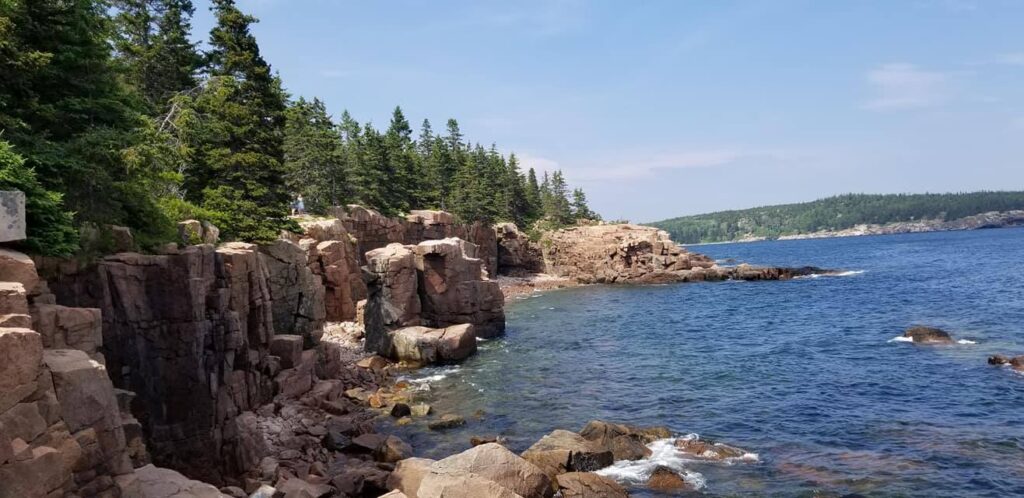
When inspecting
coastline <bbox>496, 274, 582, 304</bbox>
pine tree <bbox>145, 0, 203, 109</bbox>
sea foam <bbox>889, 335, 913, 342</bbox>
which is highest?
pine tree <bbox>145, 0, 203, 109</bbox>

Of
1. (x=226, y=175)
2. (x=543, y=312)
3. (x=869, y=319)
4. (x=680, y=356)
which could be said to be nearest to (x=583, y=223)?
(x=543, y=312)

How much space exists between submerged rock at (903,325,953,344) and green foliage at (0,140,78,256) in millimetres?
45814

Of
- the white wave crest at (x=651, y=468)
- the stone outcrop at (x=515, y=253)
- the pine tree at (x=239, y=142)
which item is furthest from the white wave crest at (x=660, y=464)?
the stone outcrop at (x=515, y=253)

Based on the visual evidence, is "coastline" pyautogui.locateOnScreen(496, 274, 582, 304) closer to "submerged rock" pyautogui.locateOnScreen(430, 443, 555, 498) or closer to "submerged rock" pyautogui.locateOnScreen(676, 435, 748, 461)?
"submerged rock" pyautogui.locateOnScreen(676, 435, 748, 461)

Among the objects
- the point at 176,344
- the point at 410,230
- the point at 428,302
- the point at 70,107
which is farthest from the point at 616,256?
the point at 70,107

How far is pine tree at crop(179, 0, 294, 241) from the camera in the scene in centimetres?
3469

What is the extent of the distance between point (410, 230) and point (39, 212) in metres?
56.1

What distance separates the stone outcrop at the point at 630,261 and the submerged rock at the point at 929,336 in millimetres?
47381

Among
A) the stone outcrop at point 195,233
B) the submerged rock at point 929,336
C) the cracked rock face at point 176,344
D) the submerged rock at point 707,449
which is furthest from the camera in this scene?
the submerged rock at point 929,336

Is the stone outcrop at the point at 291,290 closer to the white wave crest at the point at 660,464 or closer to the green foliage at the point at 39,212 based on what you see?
the green foliage at the point at 39,212

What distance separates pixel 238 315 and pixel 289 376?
489cm

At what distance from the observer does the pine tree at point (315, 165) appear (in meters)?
62.4

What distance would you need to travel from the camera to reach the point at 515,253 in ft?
316

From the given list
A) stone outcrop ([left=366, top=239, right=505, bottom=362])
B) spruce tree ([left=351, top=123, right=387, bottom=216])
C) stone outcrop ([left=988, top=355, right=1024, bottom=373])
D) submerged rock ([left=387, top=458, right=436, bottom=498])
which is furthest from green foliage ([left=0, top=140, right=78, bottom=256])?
spruce tree ([left=351, top=123, right=387, bottom=216])
